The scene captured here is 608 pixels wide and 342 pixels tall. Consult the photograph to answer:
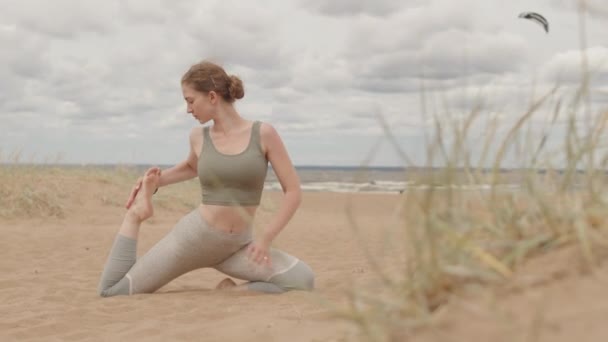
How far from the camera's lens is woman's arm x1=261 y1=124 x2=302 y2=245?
13.1ft

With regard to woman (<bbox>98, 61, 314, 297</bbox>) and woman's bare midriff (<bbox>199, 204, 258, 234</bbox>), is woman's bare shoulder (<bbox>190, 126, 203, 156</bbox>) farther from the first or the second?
woman's bare midriff (<bbox>199, 204, 258, 234</bbox>)

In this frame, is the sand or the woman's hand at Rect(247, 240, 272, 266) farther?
the woman's hand at Rect(247, 240, 272, 266)

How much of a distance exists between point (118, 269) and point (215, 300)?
2.50 ft

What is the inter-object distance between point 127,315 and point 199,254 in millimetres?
596

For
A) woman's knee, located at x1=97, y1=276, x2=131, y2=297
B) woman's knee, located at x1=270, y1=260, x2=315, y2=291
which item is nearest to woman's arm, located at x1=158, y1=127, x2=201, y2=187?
woman's knee, located at x1=97, y1=276, x2=131, y2=297

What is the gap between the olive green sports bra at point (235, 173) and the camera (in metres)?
4.03

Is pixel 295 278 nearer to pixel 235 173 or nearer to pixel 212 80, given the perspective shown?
pixel 235 173

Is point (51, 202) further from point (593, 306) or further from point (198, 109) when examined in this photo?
point (593, 306)

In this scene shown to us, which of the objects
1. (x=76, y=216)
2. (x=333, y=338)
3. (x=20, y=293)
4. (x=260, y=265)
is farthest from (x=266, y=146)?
(x=76, y=216)

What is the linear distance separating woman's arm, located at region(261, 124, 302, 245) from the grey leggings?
30 centimetres

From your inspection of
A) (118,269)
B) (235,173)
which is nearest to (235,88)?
(235,173)

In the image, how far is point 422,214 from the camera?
Result: 1.56 m

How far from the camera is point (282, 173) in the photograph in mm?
4062

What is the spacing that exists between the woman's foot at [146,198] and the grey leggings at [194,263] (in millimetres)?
174
